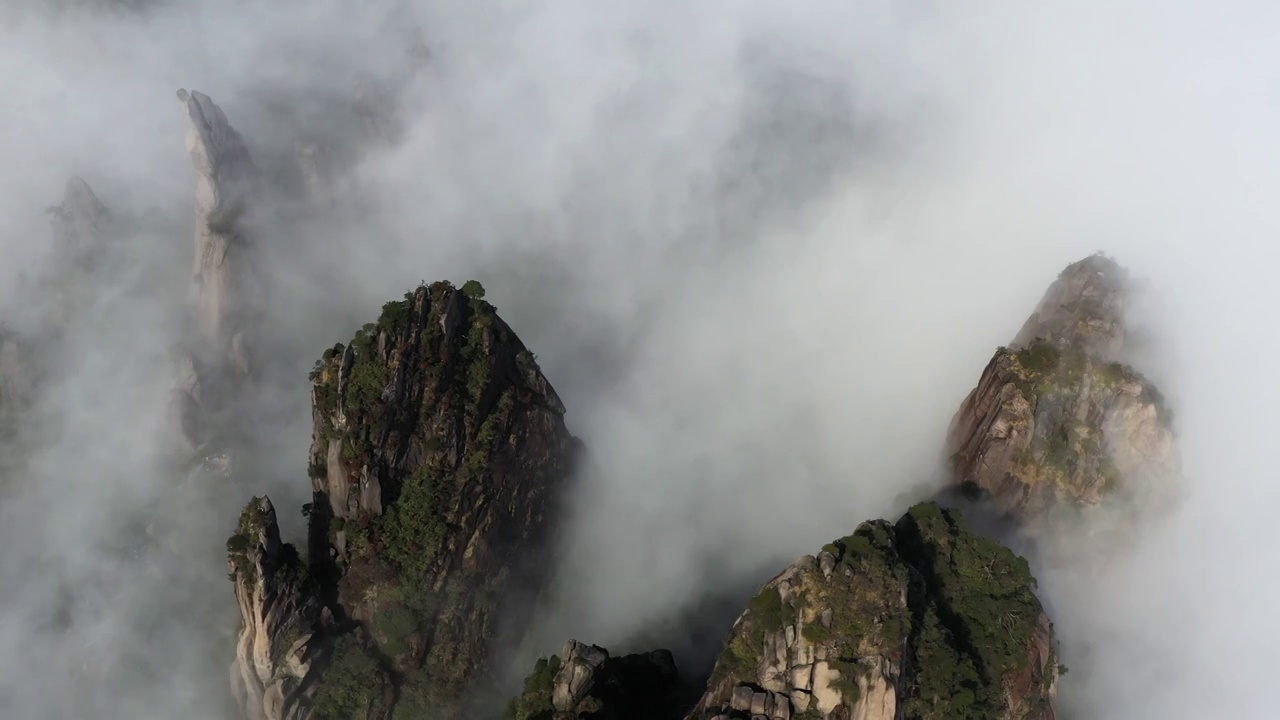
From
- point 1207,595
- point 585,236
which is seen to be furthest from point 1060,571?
point 585,236

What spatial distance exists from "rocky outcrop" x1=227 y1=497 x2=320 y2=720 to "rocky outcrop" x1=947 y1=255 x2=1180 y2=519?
41.3 meters

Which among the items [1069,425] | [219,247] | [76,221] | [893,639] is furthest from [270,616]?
[1069,425]

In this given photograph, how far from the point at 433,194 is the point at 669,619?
69071 mm

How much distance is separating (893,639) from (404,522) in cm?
2952

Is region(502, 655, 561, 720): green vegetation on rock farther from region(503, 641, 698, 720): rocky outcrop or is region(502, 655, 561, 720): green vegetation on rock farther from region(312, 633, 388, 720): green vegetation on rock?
region(312, 633, 388, 720): green vegetation on rock

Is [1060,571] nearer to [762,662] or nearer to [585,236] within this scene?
[762,662]

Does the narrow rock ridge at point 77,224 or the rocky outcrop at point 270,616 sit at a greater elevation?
the narrow rock ridge at point 77,224

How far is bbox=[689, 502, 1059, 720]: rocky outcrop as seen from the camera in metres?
42.0

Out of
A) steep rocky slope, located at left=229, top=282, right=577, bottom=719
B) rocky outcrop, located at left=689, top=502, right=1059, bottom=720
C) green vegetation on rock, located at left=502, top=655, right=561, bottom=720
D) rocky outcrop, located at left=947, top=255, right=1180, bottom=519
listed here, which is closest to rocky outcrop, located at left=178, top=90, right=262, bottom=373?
steep rocky slope, located at left=229, top=282, right=577, bottom=719

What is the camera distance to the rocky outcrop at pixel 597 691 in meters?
47.5

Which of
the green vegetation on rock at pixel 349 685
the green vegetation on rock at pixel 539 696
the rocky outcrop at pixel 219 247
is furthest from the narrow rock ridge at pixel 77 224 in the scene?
the green vegetation on rock at pixel 539 696

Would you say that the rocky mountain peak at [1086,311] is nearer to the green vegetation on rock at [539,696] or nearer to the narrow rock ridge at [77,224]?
the green vegetation on rock at [539,696]

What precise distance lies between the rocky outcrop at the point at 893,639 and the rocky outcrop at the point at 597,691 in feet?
19.5

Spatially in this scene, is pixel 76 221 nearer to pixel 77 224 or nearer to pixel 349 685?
pixel 77 224
